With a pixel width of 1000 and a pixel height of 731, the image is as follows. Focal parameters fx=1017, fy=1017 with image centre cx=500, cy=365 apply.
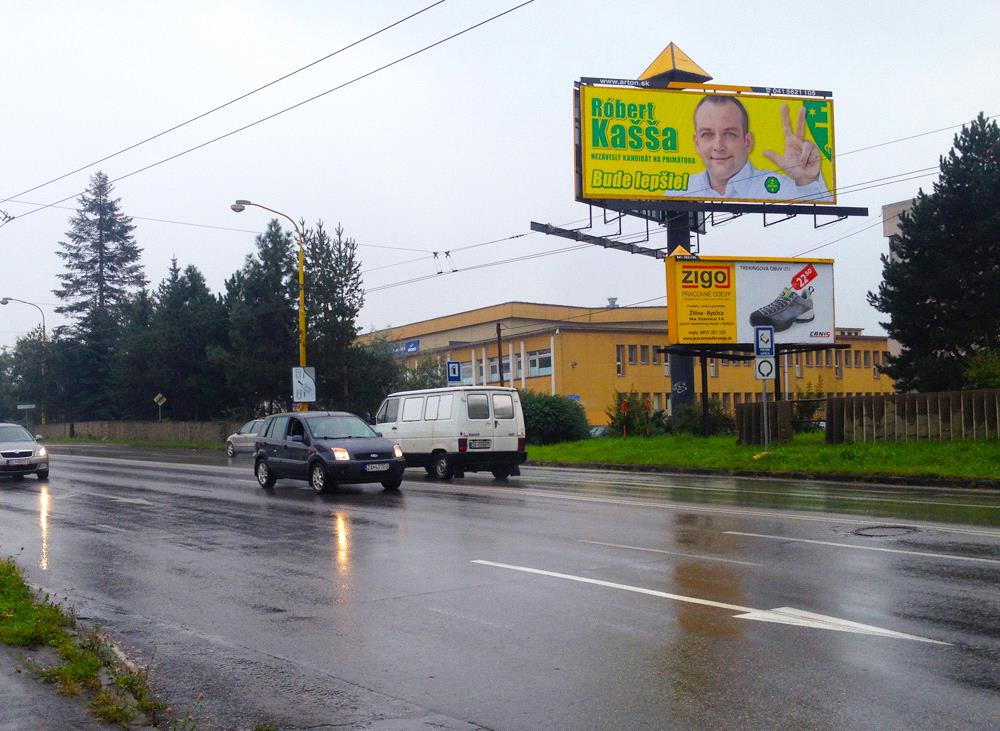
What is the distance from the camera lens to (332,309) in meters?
46.8

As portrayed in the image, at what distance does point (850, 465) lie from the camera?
921 inches

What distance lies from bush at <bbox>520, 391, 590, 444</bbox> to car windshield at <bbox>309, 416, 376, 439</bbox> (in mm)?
20520

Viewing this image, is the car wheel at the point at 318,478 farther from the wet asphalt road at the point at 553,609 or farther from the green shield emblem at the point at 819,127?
the green shield emblem at the point at 819,127

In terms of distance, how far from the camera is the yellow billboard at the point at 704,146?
37375mm

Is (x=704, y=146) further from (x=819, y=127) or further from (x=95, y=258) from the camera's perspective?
(x=95, y=258)

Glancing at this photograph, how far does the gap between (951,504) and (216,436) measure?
158 feet

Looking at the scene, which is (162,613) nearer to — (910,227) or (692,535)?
(692,535)

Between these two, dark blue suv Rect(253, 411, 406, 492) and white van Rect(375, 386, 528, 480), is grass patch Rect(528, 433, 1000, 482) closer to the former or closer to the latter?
white van Rect(375, 386, 528, 480)

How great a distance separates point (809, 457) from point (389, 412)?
1043 cm

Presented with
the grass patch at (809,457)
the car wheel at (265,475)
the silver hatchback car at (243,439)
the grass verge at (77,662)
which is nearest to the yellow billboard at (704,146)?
the grass patch at (809,457)

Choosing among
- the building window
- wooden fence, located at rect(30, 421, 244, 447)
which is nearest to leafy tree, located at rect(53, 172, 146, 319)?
wooden fence, located at rect(30, 421, 244, 447)

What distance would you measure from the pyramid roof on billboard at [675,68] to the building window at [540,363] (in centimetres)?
3249

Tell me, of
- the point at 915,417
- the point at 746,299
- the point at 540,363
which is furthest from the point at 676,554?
the point at 540,363

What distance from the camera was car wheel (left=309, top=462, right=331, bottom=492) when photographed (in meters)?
19.1
